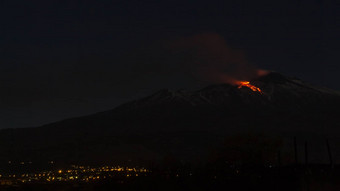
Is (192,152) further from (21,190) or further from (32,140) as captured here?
(21,190)

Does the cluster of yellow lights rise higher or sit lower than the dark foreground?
higher

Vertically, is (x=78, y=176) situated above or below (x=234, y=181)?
above

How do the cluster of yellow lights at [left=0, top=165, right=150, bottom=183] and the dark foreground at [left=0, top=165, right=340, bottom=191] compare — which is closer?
the dark foreground at [left=0, top=165, right=340, bottom=191]

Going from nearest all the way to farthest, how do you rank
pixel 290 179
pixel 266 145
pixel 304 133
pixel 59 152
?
1. pixel 290 179
2. pixel 266 145
3. pixel 59 152
4. pixel 304 133

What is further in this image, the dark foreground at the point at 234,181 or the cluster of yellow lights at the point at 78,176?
the cluster of yellow lights at the point at 78,176

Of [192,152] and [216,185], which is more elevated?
[192,152]

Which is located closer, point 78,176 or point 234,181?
point 234,181

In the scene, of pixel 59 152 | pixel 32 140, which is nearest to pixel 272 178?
pixel 59 152

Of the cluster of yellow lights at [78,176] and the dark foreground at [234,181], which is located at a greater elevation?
the cluster of yellow lights at [78,176]
